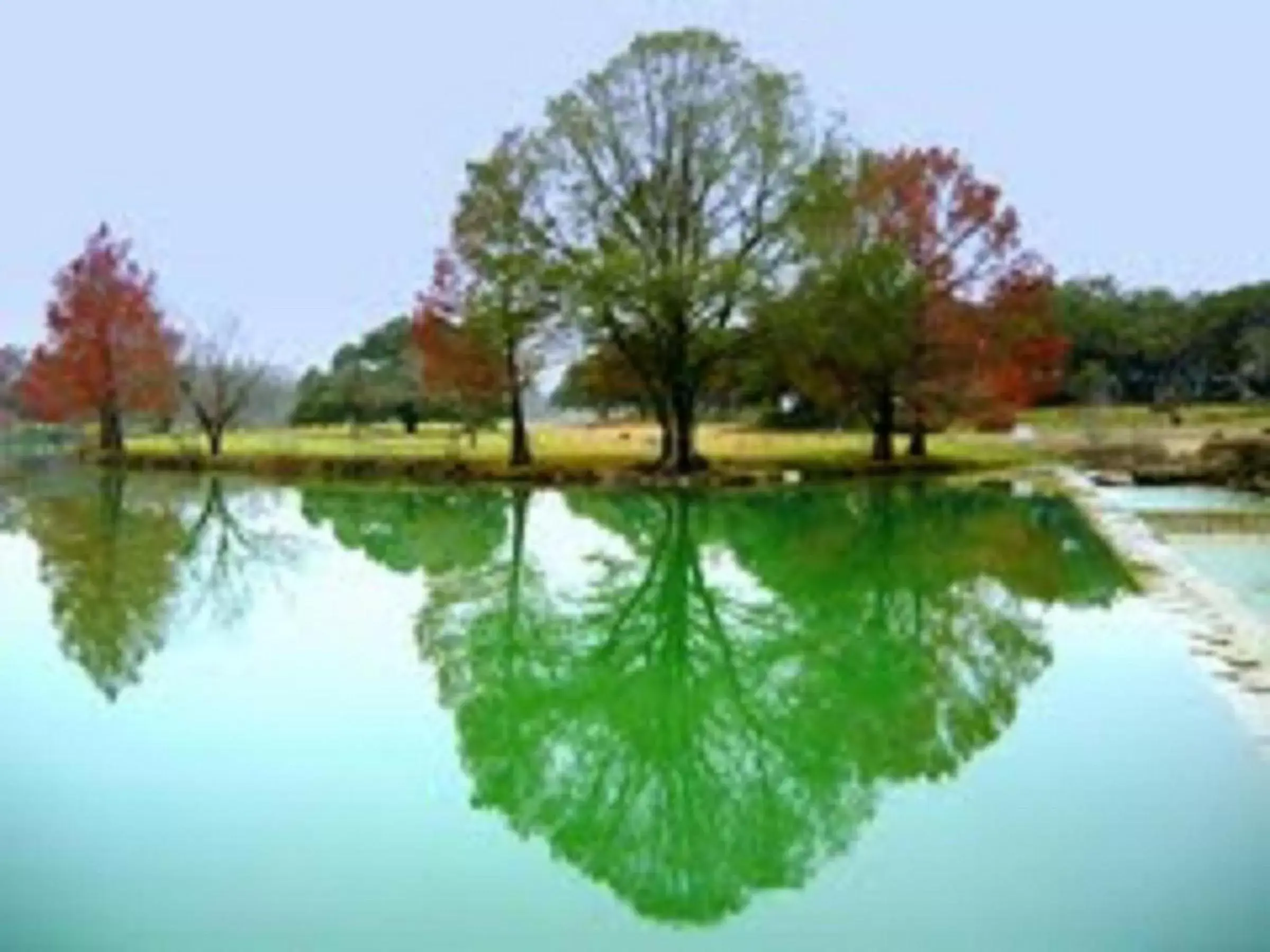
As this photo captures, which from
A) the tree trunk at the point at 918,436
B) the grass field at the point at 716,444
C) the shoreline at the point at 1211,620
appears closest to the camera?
the shoreline at the point at 1211,620

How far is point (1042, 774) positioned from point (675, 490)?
23250mm

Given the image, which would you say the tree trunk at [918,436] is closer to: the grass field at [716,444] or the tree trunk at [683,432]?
the grass field at [716,444]

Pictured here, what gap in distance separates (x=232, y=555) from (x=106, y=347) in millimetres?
33851

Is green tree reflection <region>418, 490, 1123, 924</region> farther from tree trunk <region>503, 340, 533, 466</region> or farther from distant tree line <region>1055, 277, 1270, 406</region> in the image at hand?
distant tree line <region>1055, 277, 1270, 406</region>

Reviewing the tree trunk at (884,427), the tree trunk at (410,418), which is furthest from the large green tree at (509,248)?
the tree trunk at (410,418)

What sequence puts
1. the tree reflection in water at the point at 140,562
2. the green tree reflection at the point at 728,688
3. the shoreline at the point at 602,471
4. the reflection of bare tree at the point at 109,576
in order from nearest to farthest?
the green tree reflection at the point at 728,688
the reflection of bare tree at the point at 109,576
the tree reflection in water at the point at 140,562
the shoreline at the point at 602,471

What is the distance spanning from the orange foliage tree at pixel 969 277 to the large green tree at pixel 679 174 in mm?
3526

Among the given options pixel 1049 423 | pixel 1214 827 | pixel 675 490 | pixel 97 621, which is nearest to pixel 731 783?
pixel 1214 827

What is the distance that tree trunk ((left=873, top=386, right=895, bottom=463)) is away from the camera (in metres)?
36.9

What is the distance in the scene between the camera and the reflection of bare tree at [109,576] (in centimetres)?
1270

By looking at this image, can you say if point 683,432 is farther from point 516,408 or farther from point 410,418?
point 410,418

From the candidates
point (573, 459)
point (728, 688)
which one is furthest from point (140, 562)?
point (573, 459)

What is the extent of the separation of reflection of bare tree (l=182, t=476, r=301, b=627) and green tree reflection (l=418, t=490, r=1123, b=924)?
228 cm

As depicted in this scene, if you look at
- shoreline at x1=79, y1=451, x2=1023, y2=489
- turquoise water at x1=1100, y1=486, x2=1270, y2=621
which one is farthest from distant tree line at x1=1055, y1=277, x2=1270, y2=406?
turquoise water at x1=1100, y1=486, x2=1270, y2=621
